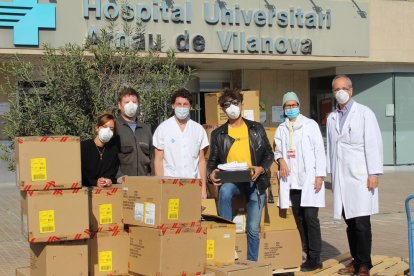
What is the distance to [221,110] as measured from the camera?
24.1ft

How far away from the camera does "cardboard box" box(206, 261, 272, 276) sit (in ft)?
17.4

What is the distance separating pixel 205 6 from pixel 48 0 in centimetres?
394

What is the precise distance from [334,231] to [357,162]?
139 inches

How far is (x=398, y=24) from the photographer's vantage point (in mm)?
19312

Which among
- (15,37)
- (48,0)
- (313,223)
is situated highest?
(48,0)

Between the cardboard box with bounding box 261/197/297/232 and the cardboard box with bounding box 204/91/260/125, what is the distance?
1.05m

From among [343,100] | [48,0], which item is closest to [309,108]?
[48,0]

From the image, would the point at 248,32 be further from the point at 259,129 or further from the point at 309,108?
the point at 259,129

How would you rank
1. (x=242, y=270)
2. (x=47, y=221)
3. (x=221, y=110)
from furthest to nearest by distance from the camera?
(x=221, y=110), (x=242, y=270), (x=47, y=221)

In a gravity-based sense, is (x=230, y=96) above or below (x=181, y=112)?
above

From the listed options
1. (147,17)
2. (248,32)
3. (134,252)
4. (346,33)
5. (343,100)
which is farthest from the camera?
(346,33)

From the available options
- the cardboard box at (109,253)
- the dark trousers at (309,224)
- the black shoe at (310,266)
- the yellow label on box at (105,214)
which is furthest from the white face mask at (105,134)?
the black shoe at (310,266)

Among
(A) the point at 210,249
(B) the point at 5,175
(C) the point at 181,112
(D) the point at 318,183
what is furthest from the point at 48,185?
(B) the point at 5,175

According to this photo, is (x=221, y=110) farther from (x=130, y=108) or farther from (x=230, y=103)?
(x=130, y=108)
